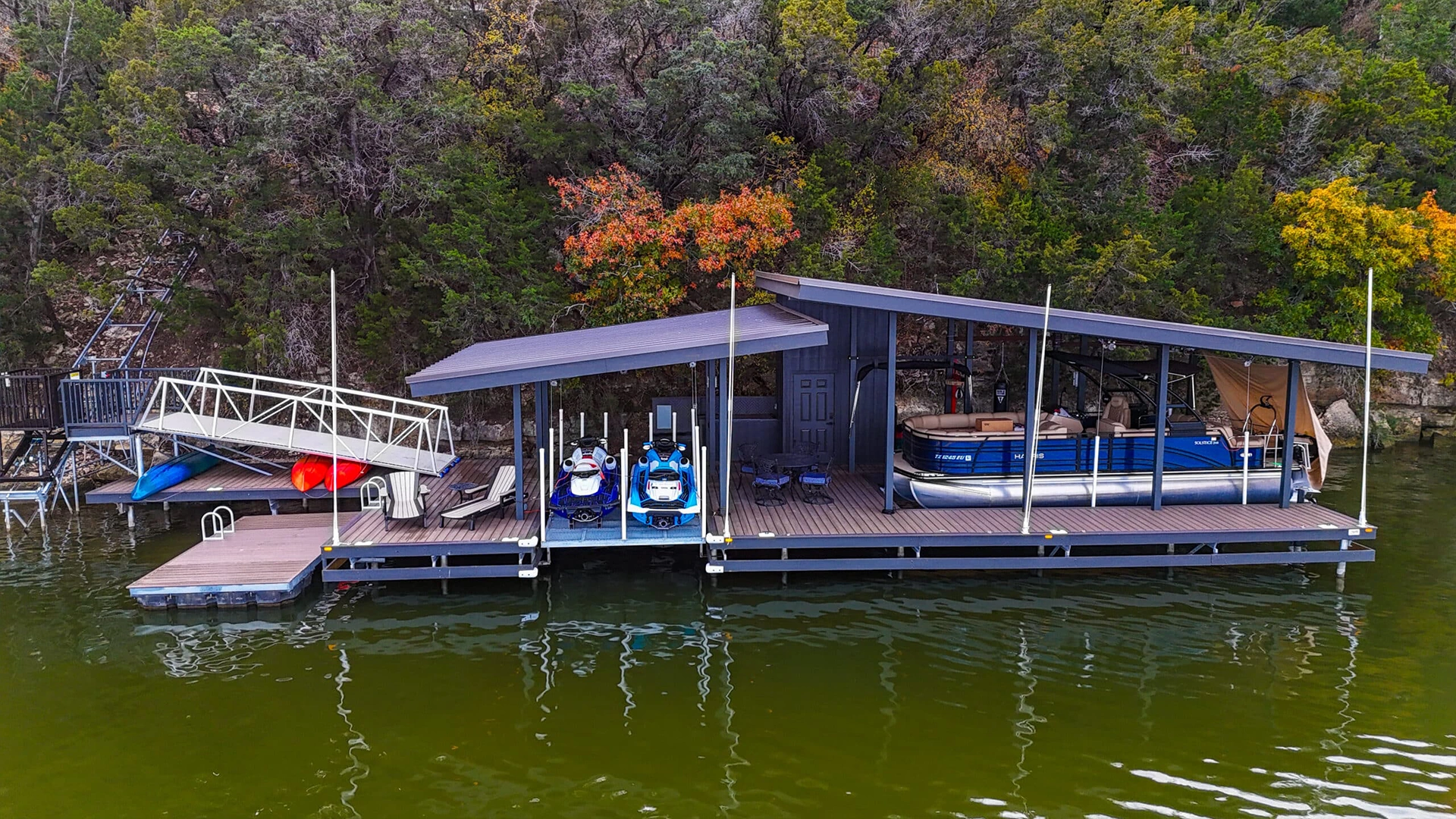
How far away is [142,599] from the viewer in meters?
11.8

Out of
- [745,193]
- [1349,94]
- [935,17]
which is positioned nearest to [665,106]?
[745,193]

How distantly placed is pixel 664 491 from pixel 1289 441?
9.55 metres

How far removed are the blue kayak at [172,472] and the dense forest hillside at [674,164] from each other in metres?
3.08

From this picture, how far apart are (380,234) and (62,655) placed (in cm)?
1278

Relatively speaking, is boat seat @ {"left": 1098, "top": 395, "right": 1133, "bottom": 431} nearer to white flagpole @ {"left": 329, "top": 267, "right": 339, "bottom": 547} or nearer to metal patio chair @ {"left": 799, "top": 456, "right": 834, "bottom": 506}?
metal patio chair @ {"left": 799, "top": 456, "right": 834, "bottom": 506}

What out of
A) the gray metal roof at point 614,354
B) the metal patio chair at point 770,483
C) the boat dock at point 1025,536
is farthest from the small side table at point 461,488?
the metal patio chair at point 770,483

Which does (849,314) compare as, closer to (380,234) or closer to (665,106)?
(665,106)

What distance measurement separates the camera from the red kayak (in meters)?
15.7

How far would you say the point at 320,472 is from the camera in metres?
15.8

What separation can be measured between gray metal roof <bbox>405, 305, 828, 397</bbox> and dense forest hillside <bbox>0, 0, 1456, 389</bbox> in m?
5.26

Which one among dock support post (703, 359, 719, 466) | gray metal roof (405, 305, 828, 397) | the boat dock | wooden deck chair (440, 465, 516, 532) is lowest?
the boat dock

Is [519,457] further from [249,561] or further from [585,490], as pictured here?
[249,561]

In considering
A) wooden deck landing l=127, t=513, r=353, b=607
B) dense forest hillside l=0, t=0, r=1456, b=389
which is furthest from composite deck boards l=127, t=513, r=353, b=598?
dense forest hillside l=0, t=0, r=1456, b=389

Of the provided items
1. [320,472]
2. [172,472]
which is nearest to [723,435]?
[320,472]
